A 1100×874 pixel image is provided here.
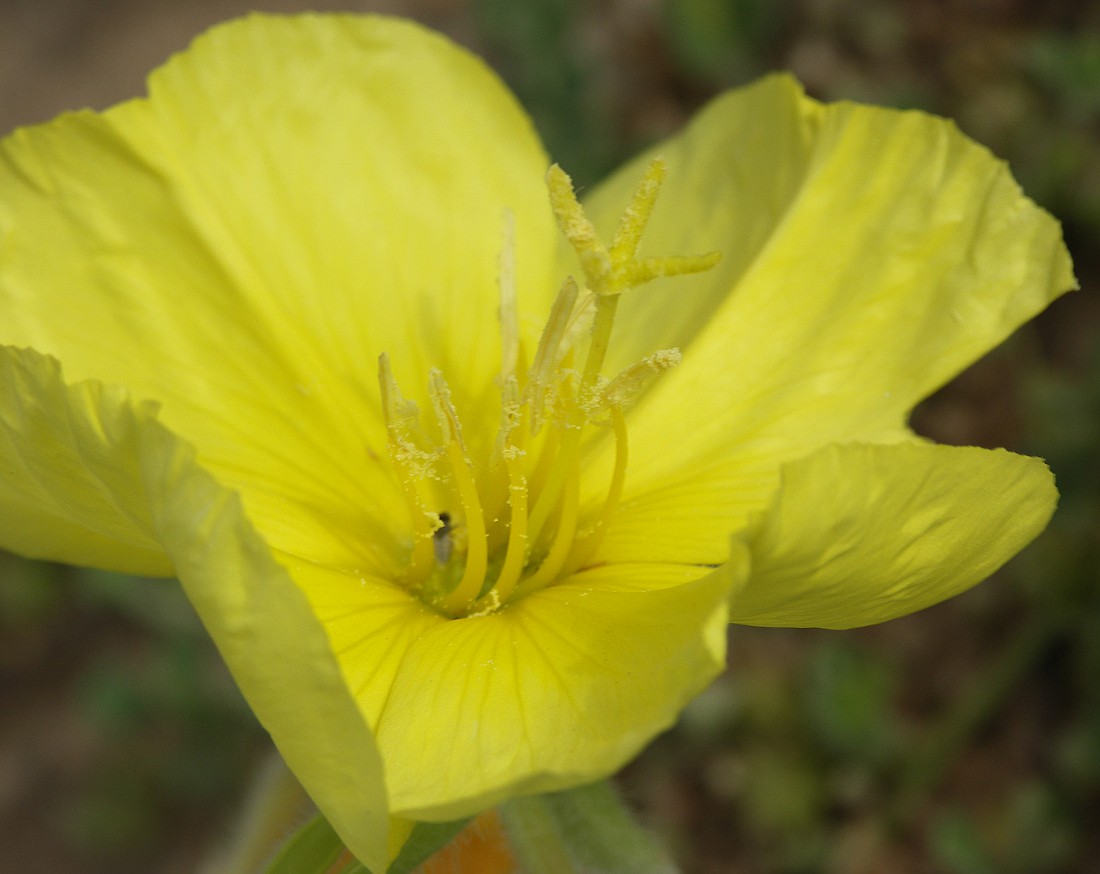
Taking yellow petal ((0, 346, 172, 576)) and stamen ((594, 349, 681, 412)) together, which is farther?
stamen ((594, 349, 681, 412))

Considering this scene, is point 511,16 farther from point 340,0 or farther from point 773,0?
point 340,0

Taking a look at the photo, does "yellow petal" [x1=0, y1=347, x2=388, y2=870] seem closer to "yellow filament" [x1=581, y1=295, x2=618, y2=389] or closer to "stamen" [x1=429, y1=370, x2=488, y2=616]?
"stamen" [x1=429, y1=370, x2=488, y2=616]

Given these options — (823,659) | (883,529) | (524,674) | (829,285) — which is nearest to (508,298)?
(829,285)

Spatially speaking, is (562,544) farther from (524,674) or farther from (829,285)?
(829,285)

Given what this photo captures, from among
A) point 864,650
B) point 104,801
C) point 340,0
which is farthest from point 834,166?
point 340,0

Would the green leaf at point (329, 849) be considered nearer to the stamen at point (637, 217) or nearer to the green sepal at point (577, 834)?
the green sepal at point (577, 834)

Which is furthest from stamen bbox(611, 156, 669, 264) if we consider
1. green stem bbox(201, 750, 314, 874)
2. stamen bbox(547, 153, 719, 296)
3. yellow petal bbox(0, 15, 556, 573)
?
green stem bbox(201, 750, 314, 874)

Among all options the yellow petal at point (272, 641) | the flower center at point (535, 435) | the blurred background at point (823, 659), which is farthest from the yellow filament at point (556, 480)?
the blurred background at point (823, 659)
